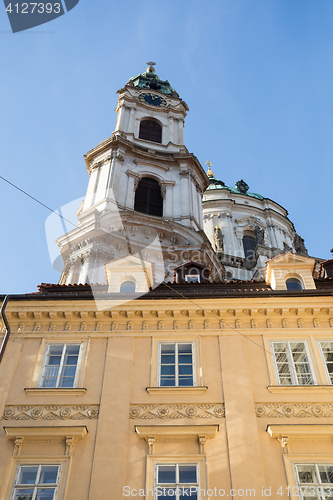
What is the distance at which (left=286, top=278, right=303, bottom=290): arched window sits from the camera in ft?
47.0

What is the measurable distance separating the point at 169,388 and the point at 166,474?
1.81 m

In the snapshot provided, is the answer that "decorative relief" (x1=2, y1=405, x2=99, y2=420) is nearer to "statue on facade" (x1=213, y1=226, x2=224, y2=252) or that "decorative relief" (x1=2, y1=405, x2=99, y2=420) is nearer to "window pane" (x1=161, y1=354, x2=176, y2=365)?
"window pane" (x1=161, y1=354, x2=176, y2=365)

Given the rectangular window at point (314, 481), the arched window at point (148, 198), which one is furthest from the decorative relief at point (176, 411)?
the arched window at point (148, 198)

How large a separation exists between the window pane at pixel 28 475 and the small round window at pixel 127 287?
5.30 metres

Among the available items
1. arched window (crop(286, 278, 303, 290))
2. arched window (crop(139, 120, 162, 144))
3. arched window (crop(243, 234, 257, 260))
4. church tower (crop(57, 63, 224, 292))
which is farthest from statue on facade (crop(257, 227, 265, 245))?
arched window (crop(286, 278, 303, 290))

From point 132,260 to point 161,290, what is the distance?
5.13 ft

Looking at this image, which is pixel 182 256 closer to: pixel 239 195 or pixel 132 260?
pixel 132 260

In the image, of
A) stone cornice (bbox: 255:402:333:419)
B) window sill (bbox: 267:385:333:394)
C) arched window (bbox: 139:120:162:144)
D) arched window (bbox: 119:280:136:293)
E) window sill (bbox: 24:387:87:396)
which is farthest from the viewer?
arched window (bbox: 139:120:162:144)

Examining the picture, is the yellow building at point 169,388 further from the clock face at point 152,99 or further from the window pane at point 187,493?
the clock face at point 152,99

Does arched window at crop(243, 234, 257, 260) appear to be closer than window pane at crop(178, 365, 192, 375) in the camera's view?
No

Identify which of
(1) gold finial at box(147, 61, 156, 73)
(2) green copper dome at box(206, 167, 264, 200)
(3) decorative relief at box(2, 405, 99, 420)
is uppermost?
(1) gold finial at box(147, 61, 156, 73)

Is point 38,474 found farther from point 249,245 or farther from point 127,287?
point 249,245

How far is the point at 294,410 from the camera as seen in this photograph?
1116 cm

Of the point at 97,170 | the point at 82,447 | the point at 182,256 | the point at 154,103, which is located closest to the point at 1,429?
the point at 82,447
